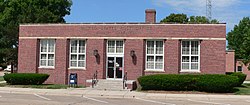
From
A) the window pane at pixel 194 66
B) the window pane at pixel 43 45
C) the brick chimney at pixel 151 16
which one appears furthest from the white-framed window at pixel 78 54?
the window pane at pixel 194 66

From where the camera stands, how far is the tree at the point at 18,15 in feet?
159

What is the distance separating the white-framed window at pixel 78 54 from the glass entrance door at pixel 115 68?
2.25m

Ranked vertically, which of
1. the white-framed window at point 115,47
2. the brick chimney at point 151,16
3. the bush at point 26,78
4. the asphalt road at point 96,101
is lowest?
the asphalt road at point 96,101

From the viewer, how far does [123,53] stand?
30.3 m

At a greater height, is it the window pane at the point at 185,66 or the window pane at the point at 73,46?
the window pane at the point at 73,46

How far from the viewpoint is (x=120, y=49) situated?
30.6m

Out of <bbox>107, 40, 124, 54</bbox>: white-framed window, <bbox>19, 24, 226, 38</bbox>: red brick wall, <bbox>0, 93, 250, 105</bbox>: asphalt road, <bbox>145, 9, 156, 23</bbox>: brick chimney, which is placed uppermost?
<bbox>145, 9, 156, 23</bbox>: brick chimney

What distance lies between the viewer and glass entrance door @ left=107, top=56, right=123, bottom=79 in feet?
100

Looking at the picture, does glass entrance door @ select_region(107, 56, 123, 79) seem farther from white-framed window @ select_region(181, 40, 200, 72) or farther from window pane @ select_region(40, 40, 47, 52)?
window pane @ select_region(40, 40, 47, 52)

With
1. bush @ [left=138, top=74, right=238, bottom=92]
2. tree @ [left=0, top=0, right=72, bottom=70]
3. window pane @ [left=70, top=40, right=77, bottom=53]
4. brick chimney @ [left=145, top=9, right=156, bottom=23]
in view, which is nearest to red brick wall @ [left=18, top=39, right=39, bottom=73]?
window pane @ [left=70, top=40, right=77, bottom=53]

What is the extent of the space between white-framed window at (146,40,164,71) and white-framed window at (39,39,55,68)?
8.38m

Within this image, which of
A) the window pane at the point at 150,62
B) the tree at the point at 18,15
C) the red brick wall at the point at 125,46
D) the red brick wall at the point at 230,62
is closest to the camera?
the red brick wall at the point at 125,46

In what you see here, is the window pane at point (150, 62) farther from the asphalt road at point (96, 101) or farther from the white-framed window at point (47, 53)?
the white-framed window at point (47, 53)

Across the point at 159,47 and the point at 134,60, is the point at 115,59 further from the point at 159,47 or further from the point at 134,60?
the point at 159,47
